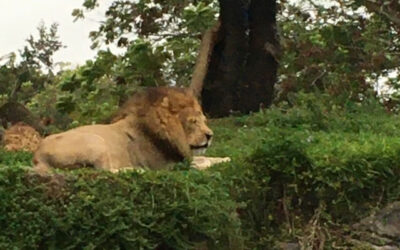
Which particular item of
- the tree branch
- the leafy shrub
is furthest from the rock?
the tree branch

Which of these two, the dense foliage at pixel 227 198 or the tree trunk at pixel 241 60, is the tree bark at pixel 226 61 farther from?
the dense foliage at pixel 227 198

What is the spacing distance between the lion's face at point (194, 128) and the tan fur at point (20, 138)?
3.20m

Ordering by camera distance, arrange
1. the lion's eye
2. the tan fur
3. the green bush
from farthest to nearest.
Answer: the tan fur < the lion's eye < the green bush

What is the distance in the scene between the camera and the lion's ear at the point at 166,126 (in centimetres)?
687

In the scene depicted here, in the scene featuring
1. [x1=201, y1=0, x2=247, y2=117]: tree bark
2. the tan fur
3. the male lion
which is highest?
[x1=201, y1=0, x2=247, y2=117]: tree bark

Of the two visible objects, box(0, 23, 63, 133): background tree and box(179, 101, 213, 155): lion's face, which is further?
box(0, 23, 63, 133): background tree

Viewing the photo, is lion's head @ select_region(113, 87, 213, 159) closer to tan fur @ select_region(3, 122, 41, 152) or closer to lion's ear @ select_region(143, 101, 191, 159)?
lion's ear @ select_region(143, 101, 191, 159)

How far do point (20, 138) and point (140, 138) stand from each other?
3613mm

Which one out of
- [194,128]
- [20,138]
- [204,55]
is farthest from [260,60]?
[194,128]

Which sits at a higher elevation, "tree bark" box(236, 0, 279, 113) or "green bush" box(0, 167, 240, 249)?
"tree bark" box(236, 0, 279, 113)

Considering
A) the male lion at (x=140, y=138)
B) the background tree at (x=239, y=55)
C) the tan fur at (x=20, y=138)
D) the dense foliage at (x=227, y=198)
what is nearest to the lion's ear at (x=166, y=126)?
the male lion at (x=140, y=138)

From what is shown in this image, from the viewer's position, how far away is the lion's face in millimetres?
7020

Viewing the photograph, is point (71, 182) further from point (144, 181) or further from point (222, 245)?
point (222, 245)

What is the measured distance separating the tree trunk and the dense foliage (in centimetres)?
364
